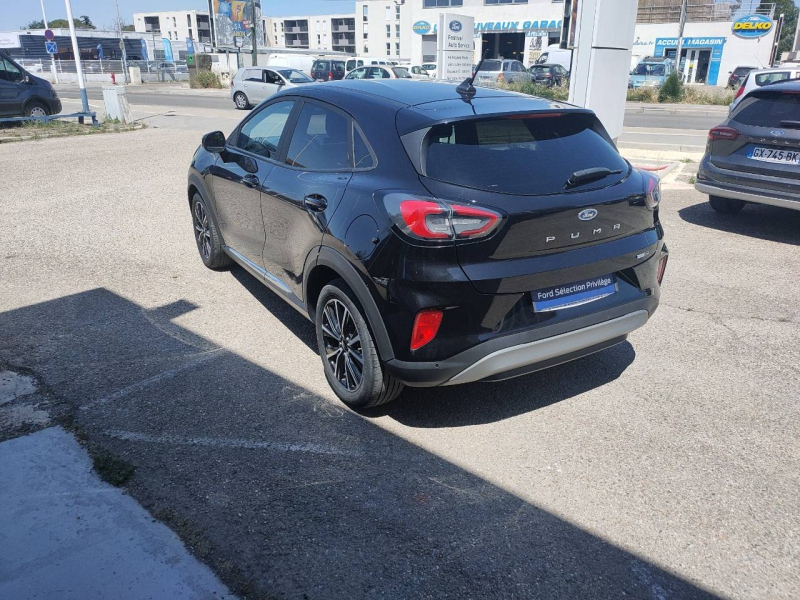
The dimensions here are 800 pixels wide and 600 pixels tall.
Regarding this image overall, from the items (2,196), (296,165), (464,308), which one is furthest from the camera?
(2,196)

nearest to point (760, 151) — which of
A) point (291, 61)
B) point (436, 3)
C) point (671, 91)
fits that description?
point (671, 91)

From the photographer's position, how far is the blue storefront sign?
4978 cm

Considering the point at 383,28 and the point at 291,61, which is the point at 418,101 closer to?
the point at 291,61

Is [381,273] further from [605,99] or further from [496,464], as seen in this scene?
[605,99]

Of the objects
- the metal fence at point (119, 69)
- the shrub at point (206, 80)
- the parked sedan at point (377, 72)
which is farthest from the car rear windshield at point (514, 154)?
the metal fence at point (119, 69)

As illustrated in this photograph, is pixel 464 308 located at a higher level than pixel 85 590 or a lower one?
higher

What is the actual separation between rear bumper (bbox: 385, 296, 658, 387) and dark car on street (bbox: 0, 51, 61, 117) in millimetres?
19132

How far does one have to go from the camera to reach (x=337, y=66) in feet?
124

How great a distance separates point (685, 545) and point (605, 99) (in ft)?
31.6

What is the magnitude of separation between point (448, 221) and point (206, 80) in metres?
46.9

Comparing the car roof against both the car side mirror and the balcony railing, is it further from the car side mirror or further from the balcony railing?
the balcony railing

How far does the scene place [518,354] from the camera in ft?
10.9

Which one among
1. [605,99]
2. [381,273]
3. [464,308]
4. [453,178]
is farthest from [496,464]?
[605,99]

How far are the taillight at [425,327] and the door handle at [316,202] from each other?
1.01 meters
